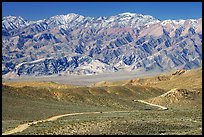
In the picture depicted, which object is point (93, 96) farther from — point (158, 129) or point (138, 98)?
point (158, 129)

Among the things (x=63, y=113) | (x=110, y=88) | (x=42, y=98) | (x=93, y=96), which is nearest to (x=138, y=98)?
(x=110, y=88)

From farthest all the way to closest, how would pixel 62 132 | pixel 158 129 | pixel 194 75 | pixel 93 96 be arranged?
pixel 194 75, pixel 93 96, pixel 158 129, pixel 62 132

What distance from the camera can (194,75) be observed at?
19775cm

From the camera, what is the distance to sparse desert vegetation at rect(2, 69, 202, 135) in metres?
46.4

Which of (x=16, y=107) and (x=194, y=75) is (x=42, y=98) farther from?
(x=194, y=75)

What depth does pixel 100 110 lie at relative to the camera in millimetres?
83875

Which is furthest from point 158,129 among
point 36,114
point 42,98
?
point 42,98

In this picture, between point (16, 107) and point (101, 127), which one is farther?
point (16, 107)

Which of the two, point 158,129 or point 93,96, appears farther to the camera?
point 93,96

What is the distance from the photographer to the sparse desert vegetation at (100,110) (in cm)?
4636

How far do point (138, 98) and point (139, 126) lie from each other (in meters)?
76.2

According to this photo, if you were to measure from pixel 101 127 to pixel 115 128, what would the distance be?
60.3 inches

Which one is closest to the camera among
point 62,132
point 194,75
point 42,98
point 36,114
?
point 62,132

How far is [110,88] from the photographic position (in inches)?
5044
